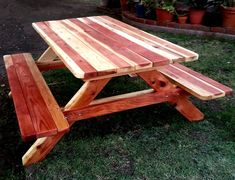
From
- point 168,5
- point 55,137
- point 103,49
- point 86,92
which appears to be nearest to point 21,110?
point 55,137

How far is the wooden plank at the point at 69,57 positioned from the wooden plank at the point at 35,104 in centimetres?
32

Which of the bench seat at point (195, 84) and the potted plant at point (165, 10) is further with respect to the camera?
the potted plant at point (165, 10)

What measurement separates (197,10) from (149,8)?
3.01ft

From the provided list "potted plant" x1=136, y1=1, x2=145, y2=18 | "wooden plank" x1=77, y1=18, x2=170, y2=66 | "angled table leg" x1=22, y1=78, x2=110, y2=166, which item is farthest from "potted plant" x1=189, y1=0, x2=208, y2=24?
"angled table leg" x1=22, y1=78, x2=110, y2=166

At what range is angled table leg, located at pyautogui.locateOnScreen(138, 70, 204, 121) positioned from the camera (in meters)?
2.12

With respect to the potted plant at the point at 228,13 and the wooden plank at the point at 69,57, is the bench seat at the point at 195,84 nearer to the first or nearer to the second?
the wooden plank at the point at 69,57

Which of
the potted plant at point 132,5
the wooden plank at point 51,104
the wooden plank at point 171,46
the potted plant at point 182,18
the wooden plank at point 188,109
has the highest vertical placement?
the wooden plank at point 171,46

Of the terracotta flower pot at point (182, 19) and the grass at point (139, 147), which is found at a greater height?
the terracotta flower pot at point (182, 19)

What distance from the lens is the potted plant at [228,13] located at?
14.5ft

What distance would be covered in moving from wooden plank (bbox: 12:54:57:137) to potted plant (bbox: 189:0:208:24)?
9.93ft

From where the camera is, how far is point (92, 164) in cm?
200

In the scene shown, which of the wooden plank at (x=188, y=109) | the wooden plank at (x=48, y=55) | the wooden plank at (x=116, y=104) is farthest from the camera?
the wooden plank at (x=48, y=55)

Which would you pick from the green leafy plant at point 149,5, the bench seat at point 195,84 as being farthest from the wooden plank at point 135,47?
the green leafy plant at point 149,5

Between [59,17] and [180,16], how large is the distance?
2.50m
